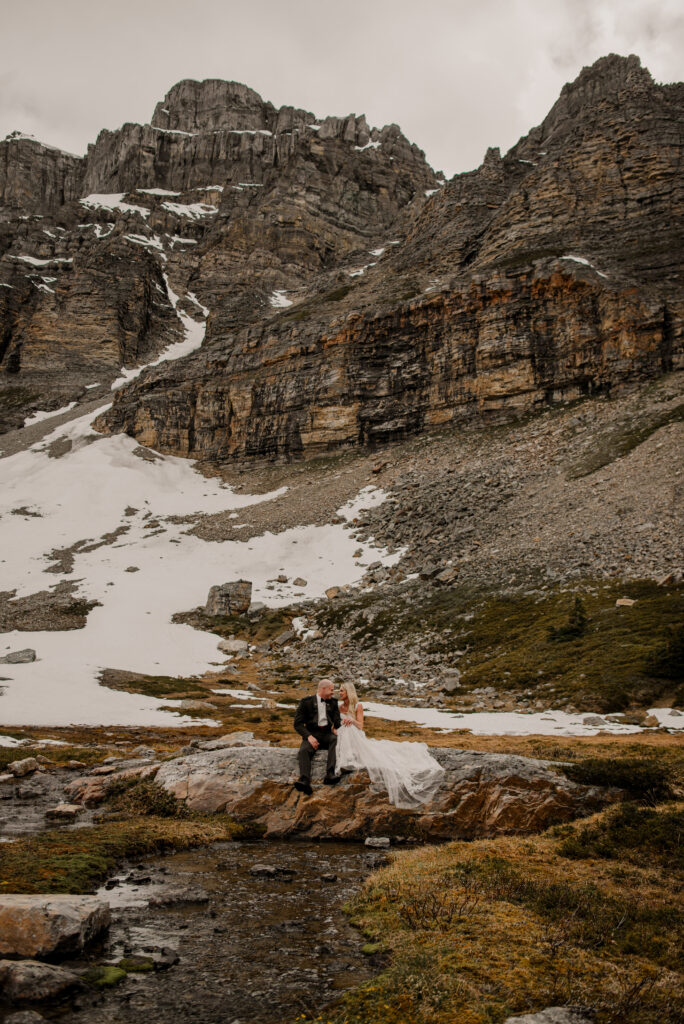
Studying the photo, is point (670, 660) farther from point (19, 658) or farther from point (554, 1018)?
point (19, 658)

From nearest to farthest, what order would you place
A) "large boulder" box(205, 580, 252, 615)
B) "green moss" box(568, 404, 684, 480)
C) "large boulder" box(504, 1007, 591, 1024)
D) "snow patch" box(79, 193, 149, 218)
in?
"large boulder" box(504, 1007, 591, 1024) → "green moss" box(568, 404, 684, 480) → "large boulder" box(205, 580, 252, 615) → "snow patch" box(79, 193, 149, 218)

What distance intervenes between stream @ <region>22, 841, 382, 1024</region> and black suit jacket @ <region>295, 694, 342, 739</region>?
2.72 meters

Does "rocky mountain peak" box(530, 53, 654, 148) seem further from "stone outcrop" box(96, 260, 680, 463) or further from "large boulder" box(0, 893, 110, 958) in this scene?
"large boulder" box(0, 893, 110, 958)

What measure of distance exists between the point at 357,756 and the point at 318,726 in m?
1.09

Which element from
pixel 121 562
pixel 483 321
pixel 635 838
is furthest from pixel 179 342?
pixel 635 838

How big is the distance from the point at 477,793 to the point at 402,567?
3719 centimetres

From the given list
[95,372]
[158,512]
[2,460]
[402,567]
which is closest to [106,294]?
[95,372]

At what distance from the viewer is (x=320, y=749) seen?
502 inches

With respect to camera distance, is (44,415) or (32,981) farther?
(44,415)

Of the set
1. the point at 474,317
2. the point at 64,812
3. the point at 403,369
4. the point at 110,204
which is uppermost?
the point at 110,204

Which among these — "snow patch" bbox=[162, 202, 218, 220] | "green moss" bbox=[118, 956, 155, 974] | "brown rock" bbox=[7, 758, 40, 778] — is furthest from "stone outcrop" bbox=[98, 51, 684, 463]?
"snow patch" bbox=[162, 202, 218, 220]

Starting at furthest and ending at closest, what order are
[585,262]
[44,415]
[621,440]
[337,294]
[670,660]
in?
1. [44,415]
2. [337,294]
3. [585,262]
4. [621,440]
5. [670,660]

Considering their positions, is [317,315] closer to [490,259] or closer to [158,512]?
[490,259]

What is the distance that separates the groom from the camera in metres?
12.1
